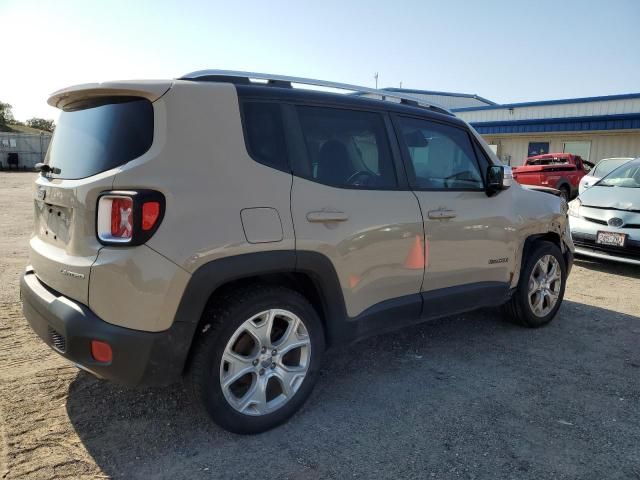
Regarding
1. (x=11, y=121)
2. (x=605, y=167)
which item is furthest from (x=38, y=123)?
(x=605, y=167)

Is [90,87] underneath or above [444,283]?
above

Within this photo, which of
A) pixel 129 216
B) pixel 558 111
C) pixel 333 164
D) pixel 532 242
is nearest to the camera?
pixel 129 216

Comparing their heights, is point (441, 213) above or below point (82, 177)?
below

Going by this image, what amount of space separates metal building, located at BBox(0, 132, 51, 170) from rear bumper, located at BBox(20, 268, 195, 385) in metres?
38.5

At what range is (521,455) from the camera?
256 centimetres

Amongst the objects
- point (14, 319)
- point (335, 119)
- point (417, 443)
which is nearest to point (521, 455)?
point (417, 443)

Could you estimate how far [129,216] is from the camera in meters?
2.24

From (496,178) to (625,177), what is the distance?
200 inches

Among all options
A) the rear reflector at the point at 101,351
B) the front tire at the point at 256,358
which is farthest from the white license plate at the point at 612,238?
the rear reflector at the point at 101,351

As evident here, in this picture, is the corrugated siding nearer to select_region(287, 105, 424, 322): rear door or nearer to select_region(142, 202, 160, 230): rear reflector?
select_region(287, 105, 424, 322): rear door

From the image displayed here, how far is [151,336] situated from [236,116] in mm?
1213

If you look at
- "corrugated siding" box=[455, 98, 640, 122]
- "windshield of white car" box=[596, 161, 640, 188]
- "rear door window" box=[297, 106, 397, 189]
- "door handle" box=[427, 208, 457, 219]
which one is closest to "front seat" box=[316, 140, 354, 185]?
"rear door window" box=[297, 106, 397, 189]

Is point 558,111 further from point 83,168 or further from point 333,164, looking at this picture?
point 83,168

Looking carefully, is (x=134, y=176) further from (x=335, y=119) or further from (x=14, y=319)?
(x=14, y=319)
